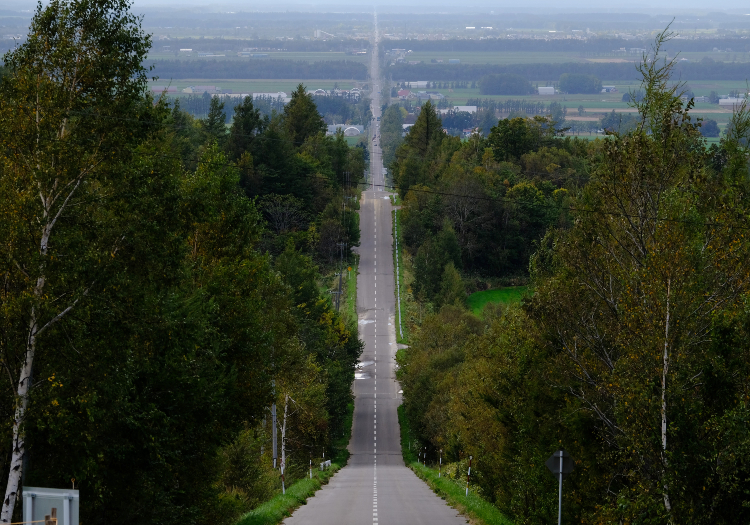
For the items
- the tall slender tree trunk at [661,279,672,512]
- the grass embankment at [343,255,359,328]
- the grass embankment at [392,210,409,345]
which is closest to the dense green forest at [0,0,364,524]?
the tall slender tree trunk at [661,279,672,512]

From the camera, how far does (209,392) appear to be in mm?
19078

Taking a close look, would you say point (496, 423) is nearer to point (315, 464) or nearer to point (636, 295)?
point (636, 295)

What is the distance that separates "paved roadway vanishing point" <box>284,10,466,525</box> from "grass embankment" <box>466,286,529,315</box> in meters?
8.00

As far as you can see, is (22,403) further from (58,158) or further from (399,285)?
(399,285)

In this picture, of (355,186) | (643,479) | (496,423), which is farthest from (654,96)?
(355,186)

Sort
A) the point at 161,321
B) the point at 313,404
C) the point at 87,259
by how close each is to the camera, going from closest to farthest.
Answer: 1. the point at 87,259
2. the point at 161,321
3. the point at 313,404

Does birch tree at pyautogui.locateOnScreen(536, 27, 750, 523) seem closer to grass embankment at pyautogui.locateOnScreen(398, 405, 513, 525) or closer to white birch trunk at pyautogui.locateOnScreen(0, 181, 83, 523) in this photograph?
grass embankment at pyautogui.locateOnScreen(398, 405, 513, 525)

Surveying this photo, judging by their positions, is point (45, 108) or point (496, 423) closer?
point (45, 108)

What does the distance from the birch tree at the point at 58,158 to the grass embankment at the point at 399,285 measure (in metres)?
69.8

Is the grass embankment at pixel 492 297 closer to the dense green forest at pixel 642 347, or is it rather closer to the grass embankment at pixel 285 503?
the grass embankment at pixel 285 503

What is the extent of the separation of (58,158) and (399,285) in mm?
81994

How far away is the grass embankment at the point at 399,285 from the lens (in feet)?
288

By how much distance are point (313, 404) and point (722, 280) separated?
31872 millimetres

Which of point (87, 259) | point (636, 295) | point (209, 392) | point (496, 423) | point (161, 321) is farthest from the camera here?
point (496, 423)
